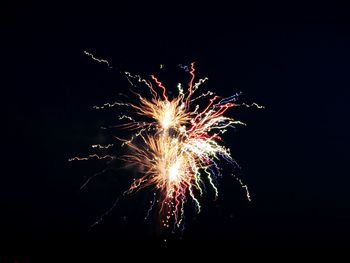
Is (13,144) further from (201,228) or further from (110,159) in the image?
(201,228)

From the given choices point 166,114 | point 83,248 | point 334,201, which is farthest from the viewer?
point 334,201

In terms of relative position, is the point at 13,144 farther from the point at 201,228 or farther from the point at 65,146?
the point at 201,228

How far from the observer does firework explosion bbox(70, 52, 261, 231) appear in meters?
5.55

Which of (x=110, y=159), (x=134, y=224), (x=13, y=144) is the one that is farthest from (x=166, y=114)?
(x=13, y=144)

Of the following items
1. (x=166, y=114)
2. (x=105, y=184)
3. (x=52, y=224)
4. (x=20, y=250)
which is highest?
(x=166, y=114)

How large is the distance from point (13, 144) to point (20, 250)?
1.78 meters

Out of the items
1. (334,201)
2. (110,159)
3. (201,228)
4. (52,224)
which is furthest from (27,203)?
(334,201)

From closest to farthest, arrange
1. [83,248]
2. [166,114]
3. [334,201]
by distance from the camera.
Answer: [166,114] → [83,248] → [334,201]

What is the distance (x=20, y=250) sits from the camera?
593 cm

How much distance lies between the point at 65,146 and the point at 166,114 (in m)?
1.85

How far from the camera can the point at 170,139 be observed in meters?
5.59

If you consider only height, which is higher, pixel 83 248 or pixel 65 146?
pixel 65 146

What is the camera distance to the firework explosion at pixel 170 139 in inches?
219

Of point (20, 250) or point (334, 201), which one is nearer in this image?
point (20, 250)
